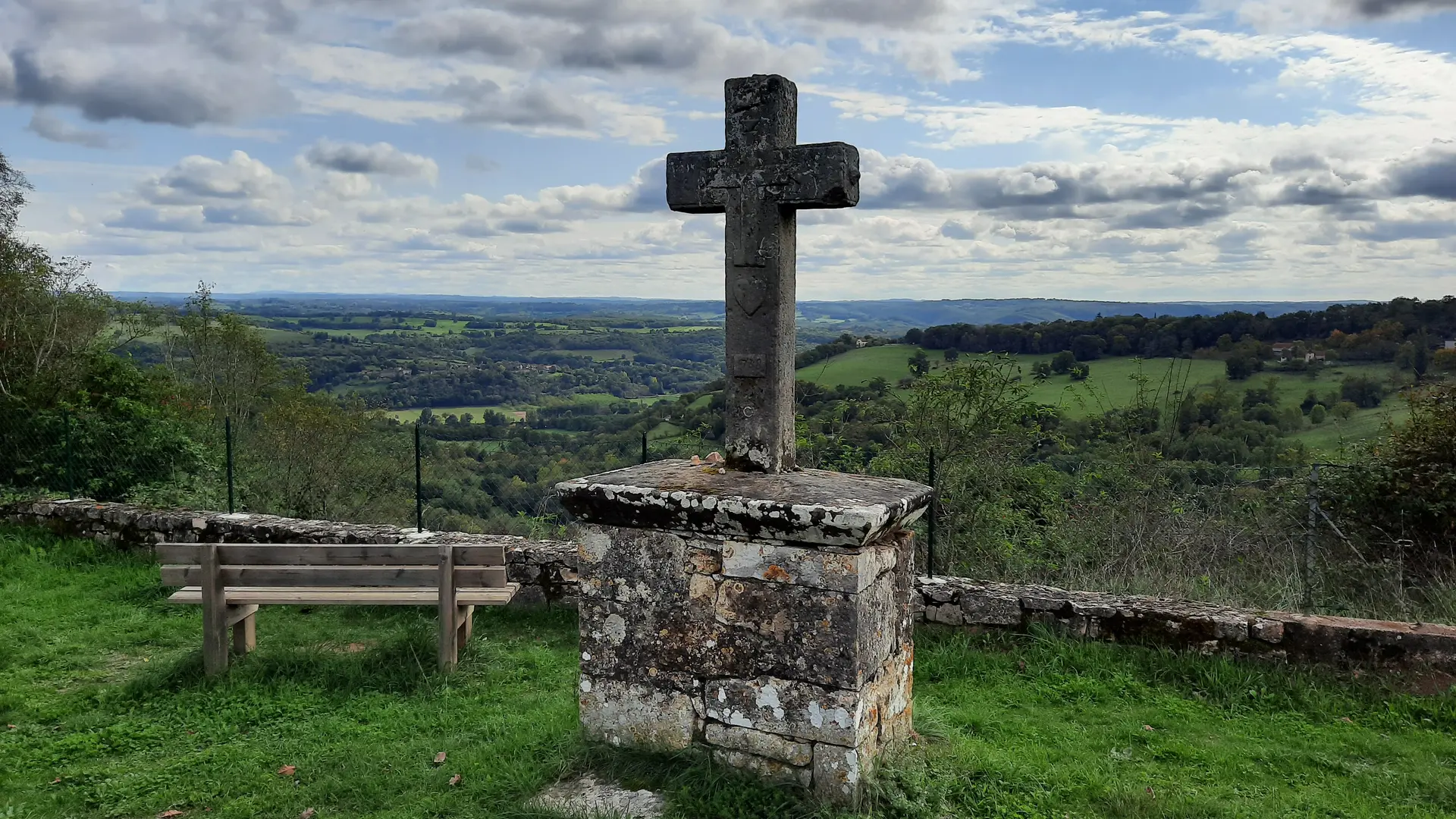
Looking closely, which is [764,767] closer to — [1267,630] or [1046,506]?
[1267,630]

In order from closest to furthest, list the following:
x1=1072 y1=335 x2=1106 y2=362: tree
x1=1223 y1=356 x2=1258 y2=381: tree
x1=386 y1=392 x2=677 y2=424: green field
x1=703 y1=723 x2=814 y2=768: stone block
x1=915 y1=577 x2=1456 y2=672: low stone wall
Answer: x1=703 y1=723 x2=814 y2=768: stone block < x1=915 y1=577 x2=1456 y2=672: low stone wall < x1=1223 y1=356 x2=1258 y2=381: tree < x1=1072 y1=335 x2=1106 y2=362: tree < x1=386 y1=392 x2=677 y2=424: green field

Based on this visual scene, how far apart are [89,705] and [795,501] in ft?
14.6

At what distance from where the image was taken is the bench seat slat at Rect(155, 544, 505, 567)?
5.49 meters

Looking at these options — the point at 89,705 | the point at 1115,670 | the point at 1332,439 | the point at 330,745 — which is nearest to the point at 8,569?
the point at 89,705

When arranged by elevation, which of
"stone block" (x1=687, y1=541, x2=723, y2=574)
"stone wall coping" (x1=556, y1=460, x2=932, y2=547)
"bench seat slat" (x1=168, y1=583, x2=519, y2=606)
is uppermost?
"stone wall coping" (x1=556, y1=460, x2=932, y2=547)

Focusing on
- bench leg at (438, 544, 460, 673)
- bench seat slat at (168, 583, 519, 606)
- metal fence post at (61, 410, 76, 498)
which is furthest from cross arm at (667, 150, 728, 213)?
metal fence post at (61, 410, 76, 498)

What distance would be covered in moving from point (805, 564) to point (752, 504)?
0.96 feet

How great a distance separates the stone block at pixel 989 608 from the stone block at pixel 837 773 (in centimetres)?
313

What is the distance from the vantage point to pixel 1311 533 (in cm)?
709

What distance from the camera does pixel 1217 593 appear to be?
6.57 m

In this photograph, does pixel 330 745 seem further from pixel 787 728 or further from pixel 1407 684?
pixel 1407 684

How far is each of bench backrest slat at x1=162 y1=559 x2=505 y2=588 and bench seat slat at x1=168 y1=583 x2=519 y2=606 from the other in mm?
91

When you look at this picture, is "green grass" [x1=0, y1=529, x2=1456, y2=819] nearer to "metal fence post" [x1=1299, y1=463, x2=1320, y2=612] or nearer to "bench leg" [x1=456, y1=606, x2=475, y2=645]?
"bench leg" [x1=456, y1=606, x2=475, y2=645]

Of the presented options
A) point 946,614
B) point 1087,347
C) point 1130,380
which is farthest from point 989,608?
point 1087,347
